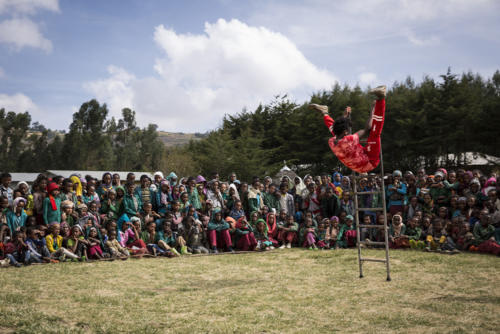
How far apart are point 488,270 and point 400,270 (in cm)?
146

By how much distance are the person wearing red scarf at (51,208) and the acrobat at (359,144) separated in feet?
21.4

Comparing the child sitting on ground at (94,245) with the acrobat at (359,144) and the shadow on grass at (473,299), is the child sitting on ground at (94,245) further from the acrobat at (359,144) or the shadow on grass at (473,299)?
the shadow on grass at (473,299)

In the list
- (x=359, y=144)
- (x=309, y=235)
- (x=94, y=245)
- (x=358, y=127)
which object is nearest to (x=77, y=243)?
(x=94, y=245)

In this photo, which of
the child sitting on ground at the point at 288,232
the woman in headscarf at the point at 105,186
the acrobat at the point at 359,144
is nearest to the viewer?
the acrobat at the point at 359,144

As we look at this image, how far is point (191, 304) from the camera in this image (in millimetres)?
5281

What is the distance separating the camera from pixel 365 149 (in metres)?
6.04

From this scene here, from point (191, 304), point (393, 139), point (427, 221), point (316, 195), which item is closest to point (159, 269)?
point (191, 304)

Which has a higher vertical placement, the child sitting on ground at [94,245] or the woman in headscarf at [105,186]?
the woman in headscarf at [105,186]

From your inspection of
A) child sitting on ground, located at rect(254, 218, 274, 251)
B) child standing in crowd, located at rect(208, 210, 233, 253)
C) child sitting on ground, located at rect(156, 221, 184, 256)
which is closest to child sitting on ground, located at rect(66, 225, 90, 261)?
child sitting on ground, located at rect(156, 221, 184, 256)

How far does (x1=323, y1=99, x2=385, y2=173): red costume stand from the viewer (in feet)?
19.3

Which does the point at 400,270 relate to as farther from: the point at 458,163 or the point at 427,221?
the point at 458,163

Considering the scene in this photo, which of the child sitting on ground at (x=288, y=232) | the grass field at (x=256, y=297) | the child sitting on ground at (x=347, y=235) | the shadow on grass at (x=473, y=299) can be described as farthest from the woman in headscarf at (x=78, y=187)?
the shadow on grass at (x=473, y=299)

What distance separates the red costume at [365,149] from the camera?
5887 mm

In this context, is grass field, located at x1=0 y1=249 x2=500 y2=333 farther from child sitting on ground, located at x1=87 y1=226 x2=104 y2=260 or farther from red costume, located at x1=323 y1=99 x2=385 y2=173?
red costume, located at x1=323 y1=99 x2=385 y2=173
